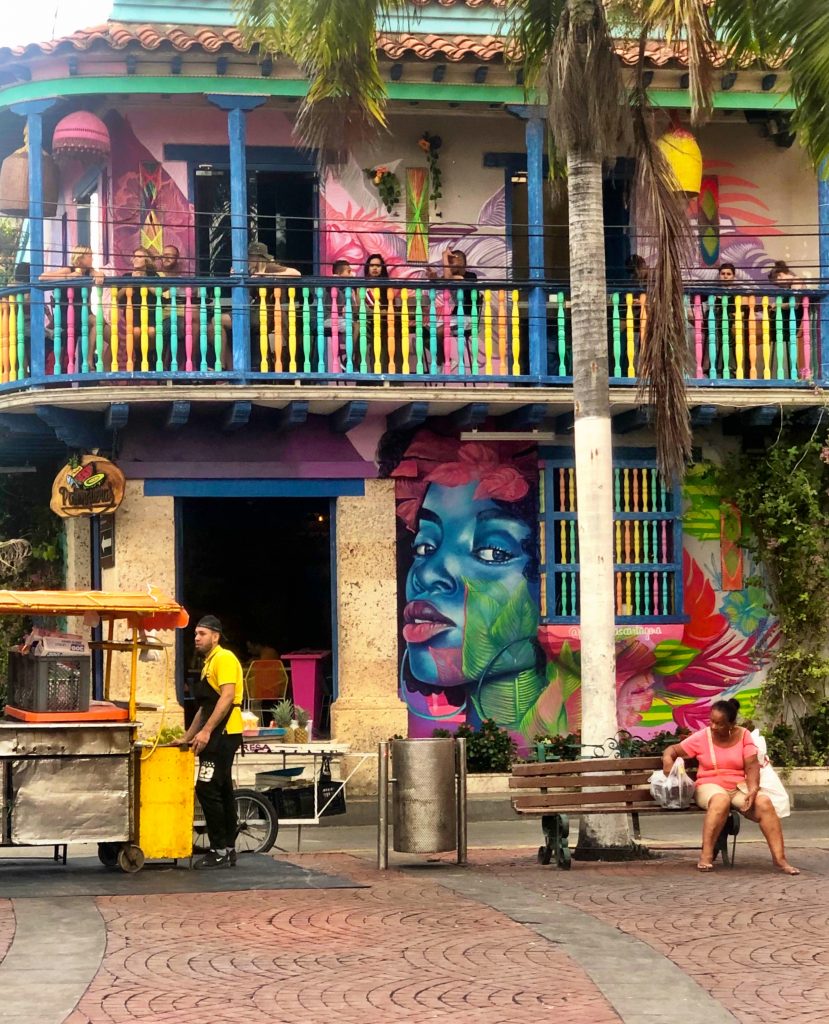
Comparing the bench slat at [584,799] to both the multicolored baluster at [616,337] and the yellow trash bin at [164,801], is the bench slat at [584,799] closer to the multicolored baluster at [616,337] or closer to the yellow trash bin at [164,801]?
the yellow trash bin at [164,801]

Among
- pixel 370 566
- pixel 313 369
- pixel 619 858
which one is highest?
pixel 313 369

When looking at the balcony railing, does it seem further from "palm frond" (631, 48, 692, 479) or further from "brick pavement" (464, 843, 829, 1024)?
"brick pavement" (464, 843, 829, 1024)

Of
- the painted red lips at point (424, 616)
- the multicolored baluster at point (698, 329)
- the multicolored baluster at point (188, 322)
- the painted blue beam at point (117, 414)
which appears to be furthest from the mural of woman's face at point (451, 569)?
the painted blue beam at point (117, 414)

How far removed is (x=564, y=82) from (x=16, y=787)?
6.50 metres

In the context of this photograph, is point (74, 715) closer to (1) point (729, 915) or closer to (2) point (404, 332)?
(1) point (729, 915)

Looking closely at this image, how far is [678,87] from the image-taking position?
17.3 m

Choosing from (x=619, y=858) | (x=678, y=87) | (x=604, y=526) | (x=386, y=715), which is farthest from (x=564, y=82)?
(x=386, y=715)

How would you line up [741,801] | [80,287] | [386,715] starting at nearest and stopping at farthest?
[741,801], [80,287], [386,715]

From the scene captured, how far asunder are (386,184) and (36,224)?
373 cm

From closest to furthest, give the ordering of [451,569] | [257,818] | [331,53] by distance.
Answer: [257,818] → [331,53] → [451,569]

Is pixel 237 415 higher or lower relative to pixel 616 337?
lower

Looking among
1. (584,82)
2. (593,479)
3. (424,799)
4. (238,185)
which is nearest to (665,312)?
(593,479)

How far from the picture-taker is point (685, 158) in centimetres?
1731

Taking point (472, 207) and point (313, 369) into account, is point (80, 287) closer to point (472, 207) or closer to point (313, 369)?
point (313, 369)
